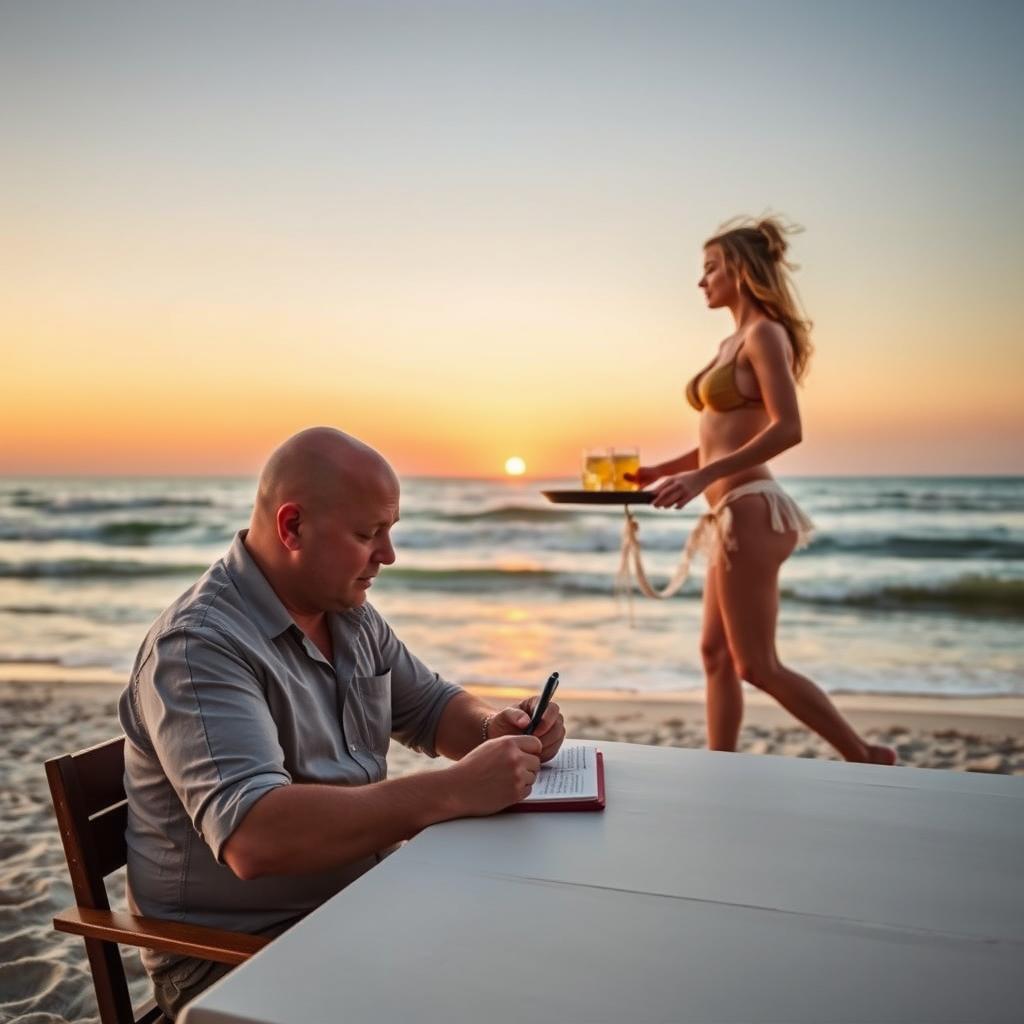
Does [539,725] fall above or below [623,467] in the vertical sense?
below

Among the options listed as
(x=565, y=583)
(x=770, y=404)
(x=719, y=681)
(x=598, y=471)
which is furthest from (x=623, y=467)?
(x=565, y=583)

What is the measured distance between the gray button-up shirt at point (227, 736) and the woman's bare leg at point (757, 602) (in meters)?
1.63

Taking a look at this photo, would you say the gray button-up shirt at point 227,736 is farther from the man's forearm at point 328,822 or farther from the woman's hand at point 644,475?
the woman's hand at point 644,475

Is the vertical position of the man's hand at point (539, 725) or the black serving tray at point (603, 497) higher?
the black serving tray at point (603, 497)

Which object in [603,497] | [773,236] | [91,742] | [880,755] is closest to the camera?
[603,497]

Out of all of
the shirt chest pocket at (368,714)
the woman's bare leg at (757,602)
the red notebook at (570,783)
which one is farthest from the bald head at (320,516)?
the woman's bare leg at (757,602)

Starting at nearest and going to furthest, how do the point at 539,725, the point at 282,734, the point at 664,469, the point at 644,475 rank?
the point at 282,734 → the point at 539,725 → the point at 644,475 → the point at 664,469

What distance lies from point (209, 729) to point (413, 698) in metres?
0.65

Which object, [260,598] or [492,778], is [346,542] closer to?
[260,598]

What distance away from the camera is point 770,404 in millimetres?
3162

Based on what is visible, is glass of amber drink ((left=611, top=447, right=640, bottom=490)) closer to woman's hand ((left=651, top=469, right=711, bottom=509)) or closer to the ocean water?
woman's hand ((left=651, top=469, right=711, bottom=509))

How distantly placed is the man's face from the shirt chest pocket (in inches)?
6.2

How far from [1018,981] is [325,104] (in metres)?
7.43

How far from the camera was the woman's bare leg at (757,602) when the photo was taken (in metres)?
3.12
